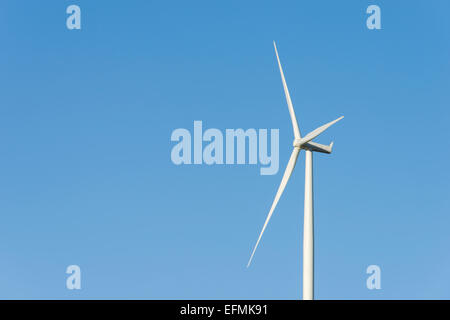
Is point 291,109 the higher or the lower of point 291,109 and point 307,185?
the higher

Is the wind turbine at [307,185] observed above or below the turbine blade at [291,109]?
below

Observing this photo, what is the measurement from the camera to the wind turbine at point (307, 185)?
121ft

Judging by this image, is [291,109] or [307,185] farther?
[291,109]

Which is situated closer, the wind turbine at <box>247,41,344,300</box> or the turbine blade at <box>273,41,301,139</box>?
the wind turbine at <box>247,41,344,300</box>

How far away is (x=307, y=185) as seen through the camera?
1535 inches

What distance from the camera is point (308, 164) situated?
131 feet

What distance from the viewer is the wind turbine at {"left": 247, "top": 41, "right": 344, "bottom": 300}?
1457 inches

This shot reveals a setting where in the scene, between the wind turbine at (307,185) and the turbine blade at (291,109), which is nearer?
the wind turbine at (307,185)

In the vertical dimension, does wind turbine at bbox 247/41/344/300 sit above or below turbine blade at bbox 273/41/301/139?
below
